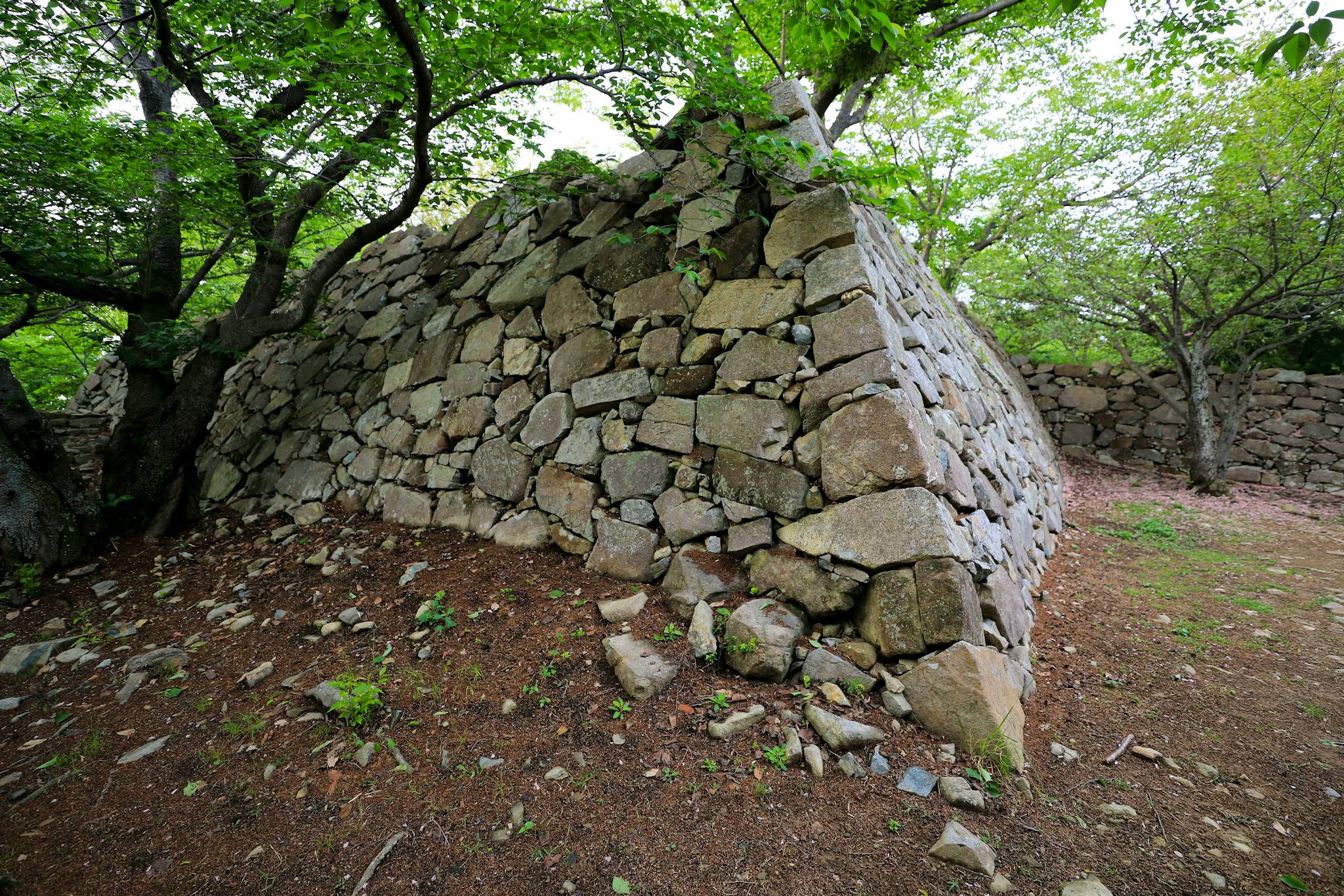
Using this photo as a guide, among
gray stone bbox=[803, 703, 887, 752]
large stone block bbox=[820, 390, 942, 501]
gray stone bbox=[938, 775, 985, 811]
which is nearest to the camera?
gray stone bbox=[938, 775, 985, 811]

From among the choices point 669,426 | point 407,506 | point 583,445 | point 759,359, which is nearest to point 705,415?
point 669,426

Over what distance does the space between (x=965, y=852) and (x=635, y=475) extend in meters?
2.39

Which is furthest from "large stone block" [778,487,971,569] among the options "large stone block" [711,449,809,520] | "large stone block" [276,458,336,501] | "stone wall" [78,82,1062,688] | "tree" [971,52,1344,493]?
"tree" [971,52,1344,493]

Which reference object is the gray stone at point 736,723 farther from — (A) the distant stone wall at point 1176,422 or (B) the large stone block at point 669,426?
(A) the distant stone wall at point 1176,422

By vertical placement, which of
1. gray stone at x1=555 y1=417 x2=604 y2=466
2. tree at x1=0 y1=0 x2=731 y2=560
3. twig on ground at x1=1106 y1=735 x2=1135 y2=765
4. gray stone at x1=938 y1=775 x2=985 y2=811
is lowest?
twig on ground at x1=1106 y1=735 x2=1135 y2=765

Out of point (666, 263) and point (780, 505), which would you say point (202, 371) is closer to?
point (666, 263)

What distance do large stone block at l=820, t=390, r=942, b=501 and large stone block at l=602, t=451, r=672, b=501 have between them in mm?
1044

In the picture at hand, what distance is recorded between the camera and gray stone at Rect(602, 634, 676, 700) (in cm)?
239

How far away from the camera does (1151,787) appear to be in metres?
2.09

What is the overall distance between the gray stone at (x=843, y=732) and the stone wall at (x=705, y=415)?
0.91ft

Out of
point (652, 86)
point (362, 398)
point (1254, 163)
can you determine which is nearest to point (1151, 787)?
point (652, 86)

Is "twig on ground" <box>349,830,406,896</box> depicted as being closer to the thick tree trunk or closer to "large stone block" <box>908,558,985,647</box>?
"large stone block" <box>908,558,985,647</box>

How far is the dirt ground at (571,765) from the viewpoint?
1.74 metres

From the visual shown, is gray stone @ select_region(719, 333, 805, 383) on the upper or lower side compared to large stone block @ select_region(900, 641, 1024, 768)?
upper
